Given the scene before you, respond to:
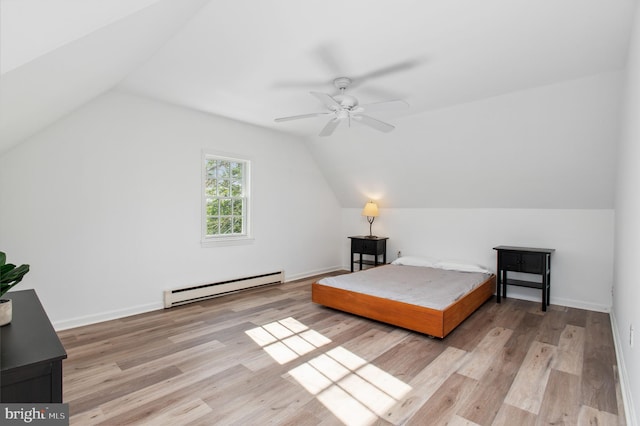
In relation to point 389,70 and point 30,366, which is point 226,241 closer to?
point 389,70

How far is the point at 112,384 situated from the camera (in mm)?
2285

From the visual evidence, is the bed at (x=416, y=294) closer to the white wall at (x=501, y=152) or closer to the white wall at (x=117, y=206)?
the white wall at (x=501, y=152)

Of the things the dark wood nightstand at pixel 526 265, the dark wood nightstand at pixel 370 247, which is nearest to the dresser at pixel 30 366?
the dark wood nightstand at pixel 526 265

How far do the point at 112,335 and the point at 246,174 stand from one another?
267cm

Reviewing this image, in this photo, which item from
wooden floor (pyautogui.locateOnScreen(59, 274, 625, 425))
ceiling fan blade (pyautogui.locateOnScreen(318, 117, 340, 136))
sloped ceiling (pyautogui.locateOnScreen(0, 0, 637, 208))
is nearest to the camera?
sloped ceiling (pyautogui.locateOnScreen(0, 0, 637, 208))

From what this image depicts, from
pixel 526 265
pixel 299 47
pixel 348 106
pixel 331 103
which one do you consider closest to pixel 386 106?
pixel 348 106

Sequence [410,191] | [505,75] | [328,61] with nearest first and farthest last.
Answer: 1. [328,61]
2. [505,75]
3. [410,191]

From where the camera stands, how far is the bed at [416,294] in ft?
10.2

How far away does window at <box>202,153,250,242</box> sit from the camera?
4492mm

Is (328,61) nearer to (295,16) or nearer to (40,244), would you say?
(295,16)

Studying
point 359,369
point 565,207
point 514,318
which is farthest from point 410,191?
point 359,369

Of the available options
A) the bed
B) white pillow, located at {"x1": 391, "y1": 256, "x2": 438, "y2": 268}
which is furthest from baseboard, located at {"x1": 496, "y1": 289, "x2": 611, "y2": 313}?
white pillow, located at {"x1": 391, "y1": 256, "x2": 438, "y2": 268}

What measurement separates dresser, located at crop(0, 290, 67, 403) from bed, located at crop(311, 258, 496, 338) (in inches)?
108

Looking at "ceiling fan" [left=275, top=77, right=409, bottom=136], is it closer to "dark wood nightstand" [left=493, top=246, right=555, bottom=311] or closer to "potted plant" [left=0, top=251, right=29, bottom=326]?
"potted plant" [left=0, top=251, right=29, bottom=326]
